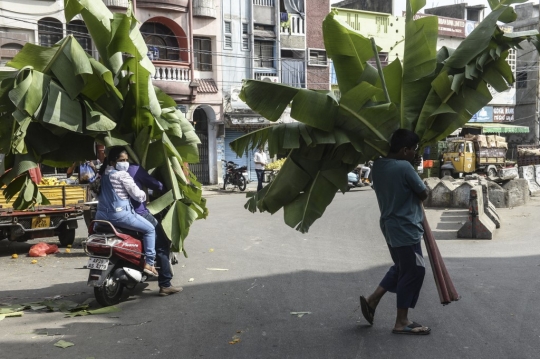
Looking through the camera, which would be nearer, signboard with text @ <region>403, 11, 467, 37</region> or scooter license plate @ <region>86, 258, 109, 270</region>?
scooter license plate @ <region>86, 258, 109, 270</region>

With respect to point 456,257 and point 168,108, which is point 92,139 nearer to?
point 168,108

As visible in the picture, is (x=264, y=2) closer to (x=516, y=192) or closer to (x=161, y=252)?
(x=516, y=192)

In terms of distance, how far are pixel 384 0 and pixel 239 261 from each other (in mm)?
37789

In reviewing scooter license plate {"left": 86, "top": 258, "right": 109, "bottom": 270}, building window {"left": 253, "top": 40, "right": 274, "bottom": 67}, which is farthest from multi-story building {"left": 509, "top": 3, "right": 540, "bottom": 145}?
scooter license plate {"left": 86, "top": 258, "right": 109, "bottom": 270}

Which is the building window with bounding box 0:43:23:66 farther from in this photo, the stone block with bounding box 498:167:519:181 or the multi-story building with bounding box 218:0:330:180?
the stone block with bounding box 498:167:519:181

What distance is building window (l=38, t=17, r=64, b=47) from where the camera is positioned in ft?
84.6

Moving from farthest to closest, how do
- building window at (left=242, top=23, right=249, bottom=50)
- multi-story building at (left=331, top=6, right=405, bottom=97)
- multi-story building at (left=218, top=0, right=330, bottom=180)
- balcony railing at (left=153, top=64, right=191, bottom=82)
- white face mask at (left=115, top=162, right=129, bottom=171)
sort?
multi-story building at (left=331, top=6, right=405, bottom=97) < building window at (left=242, top=23, right=249, bottom=50) < multi-story building at (left=218, top=0, right=330, bottom=180) < balcony railing at (left=153, top=64, right=191, bottom=82) < white face mask at (left=115, top=162, right=129, bottom=171)

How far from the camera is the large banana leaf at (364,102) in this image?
5.62 m

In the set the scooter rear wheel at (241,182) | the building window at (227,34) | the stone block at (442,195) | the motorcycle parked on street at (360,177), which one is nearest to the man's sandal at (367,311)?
the stone block at (442,195)

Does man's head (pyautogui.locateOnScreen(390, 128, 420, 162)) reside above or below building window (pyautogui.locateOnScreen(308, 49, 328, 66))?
below

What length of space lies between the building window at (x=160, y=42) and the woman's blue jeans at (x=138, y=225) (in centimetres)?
2227

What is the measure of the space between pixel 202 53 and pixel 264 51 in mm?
4001

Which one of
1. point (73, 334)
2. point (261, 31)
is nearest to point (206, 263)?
point (73, 334)

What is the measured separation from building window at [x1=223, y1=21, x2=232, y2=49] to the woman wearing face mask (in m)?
25.4
